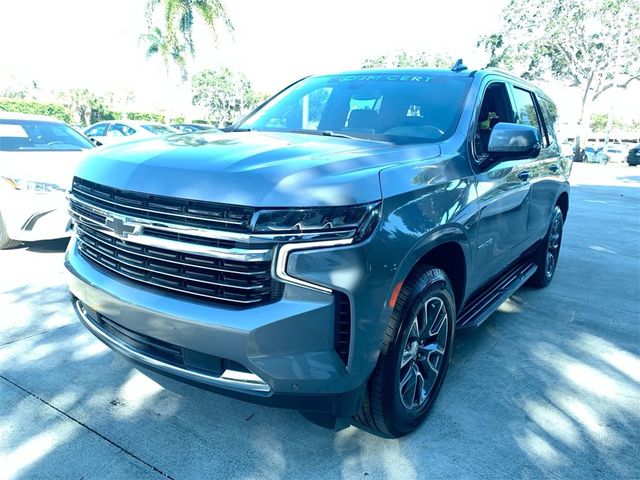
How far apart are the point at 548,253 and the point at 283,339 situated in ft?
13.2

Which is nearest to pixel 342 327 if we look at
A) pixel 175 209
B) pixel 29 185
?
pixel 175 209

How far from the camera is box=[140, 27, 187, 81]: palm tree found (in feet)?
74.9

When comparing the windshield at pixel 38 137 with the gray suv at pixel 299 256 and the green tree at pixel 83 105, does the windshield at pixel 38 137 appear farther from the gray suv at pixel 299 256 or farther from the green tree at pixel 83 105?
the green tree at pixel 83 105

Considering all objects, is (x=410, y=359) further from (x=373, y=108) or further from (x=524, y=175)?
(x=524, y=175)

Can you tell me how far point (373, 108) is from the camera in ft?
10.9

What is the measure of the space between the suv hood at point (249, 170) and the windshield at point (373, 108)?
0.45 metres

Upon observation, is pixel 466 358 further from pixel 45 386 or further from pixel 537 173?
pixel 45 386

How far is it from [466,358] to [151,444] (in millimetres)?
2164

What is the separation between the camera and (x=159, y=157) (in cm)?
224

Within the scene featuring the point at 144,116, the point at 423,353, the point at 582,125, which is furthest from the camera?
the point at 144,116

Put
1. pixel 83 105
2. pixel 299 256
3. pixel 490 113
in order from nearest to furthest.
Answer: pixel 299 256 → pixel 490 113 → pixel 83 105

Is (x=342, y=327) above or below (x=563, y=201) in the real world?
above

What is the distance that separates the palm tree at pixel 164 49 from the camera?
74.9 ft

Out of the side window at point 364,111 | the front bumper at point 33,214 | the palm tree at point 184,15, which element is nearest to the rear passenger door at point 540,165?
the side window at point 364,111
